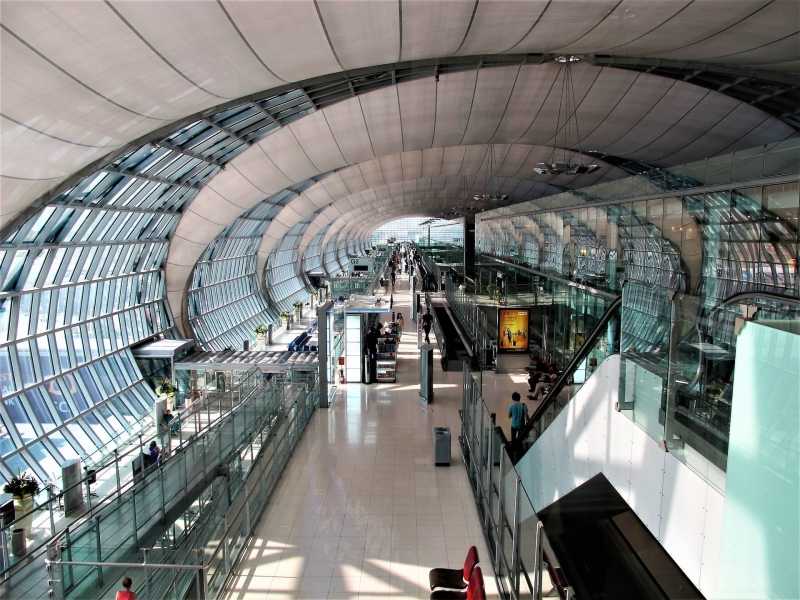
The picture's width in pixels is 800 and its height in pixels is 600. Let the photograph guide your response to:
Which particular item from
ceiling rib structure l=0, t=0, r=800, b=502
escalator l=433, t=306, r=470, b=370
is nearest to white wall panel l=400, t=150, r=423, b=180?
ceiling rib structure l=0, t=0, r=800, b=502

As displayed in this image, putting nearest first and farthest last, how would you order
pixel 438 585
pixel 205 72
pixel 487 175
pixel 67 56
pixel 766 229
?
pixel 438 585 < pixel 766 229 < pixel 67 56 < pixel 205 72 < pixel 487 175

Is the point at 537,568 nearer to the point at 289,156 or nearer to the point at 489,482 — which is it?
the point at 489,482

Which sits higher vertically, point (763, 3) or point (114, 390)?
point (763, 3)

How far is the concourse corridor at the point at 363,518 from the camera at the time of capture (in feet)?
23.9

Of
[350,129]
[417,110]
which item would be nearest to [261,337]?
[350,129]

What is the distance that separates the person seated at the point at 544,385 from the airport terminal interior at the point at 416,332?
155 mm

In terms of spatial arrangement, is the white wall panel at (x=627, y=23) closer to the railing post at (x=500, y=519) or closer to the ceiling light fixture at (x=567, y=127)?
the ceiling light fixture at (x=567, y=127)

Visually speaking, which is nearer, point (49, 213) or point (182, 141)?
point (49, 213)

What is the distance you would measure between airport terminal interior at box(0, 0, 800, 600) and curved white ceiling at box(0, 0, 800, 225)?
7 cm

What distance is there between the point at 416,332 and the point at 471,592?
74.9 ft

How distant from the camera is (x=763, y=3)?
13883 mm

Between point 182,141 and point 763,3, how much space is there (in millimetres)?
18102

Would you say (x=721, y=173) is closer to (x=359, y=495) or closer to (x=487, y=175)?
(x=359, y=495)

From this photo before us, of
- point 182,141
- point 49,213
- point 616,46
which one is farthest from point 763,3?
point 49,213
